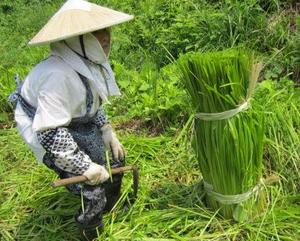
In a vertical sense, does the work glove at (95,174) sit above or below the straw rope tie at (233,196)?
above

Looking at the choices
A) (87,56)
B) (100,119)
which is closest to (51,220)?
(100,119)

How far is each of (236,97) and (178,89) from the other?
5.26 feet

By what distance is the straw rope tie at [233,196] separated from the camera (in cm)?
249

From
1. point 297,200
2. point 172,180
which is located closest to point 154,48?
point 172,180

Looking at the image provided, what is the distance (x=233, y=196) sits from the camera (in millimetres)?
2482

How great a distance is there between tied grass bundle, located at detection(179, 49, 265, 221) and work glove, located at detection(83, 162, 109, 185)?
0.49m

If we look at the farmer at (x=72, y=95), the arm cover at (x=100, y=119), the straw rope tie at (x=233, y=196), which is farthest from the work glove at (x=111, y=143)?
the straw rope tie at (x=233, y=196)

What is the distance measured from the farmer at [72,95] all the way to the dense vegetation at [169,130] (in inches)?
15.4

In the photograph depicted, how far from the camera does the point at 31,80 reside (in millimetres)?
2295

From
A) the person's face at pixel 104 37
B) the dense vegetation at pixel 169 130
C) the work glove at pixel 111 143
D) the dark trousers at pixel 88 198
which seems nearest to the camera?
the person's face at pixel 104 37

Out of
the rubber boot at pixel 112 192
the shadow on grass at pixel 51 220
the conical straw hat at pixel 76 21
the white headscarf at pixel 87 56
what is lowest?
the shadow on grass at pixel 51 220

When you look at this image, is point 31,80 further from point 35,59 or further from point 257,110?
point 35,59

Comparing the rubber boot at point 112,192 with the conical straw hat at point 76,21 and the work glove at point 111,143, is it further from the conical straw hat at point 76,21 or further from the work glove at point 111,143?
the conical straw hat at point 76,21

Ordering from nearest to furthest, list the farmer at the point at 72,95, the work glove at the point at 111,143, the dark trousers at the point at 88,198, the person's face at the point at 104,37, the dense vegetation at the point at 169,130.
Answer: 1. the farmer at the point at 72,95
2. the person's face at the point at 104,37
3. the dark trousers at the point at 88,198
4. the dense vegetation at the point at 169,130
5. the work glove at the point at 111,143
